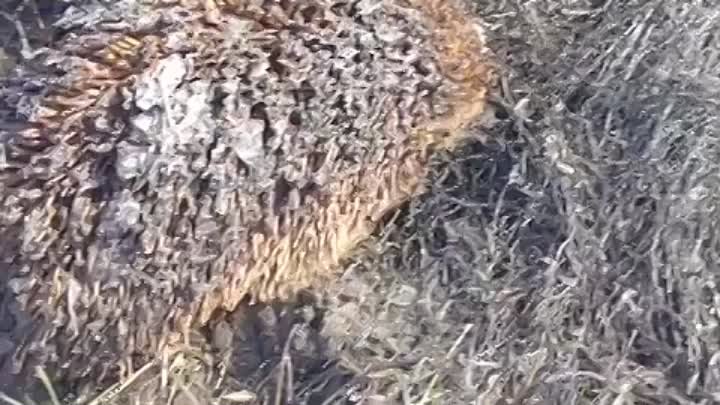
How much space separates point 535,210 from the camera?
143cm

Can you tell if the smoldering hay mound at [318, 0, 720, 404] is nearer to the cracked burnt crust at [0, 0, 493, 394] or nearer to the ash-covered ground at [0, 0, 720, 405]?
the ash-covered ground at [0, 0, 720, 405]

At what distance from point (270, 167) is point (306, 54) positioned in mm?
127

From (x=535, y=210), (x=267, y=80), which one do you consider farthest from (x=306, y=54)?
(x=535, y=210)

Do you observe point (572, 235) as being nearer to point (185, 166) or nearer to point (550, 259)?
point (550, 259)

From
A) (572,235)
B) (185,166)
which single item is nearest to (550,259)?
(572,235)

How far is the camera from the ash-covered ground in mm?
1337

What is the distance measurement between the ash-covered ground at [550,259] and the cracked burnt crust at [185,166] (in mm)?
98

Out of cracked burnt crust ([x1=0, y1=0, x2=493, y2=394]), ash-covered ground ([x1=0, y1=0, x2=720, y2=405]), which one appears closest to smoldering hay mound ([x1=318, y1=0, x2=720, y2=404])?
ash-covered ground ([x1=0, y1=0, x2=720, y2=405])

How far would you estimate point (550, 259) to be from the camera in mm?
1388

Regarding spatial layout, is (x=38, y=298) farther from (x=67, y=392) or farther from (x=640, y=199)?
(x=640, y=199)

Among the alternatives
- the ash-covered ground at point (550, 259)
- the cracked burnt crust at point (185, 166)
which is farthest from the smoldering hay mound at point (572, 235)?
the cracked burnt crust at point (185, 166)

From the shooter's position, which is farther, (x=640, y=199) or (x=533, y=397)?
(x=640, y=199)

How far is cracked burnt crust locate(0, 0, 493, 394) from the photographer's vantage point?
128 cm

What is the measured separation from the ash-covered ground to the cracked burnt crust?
10 cm
